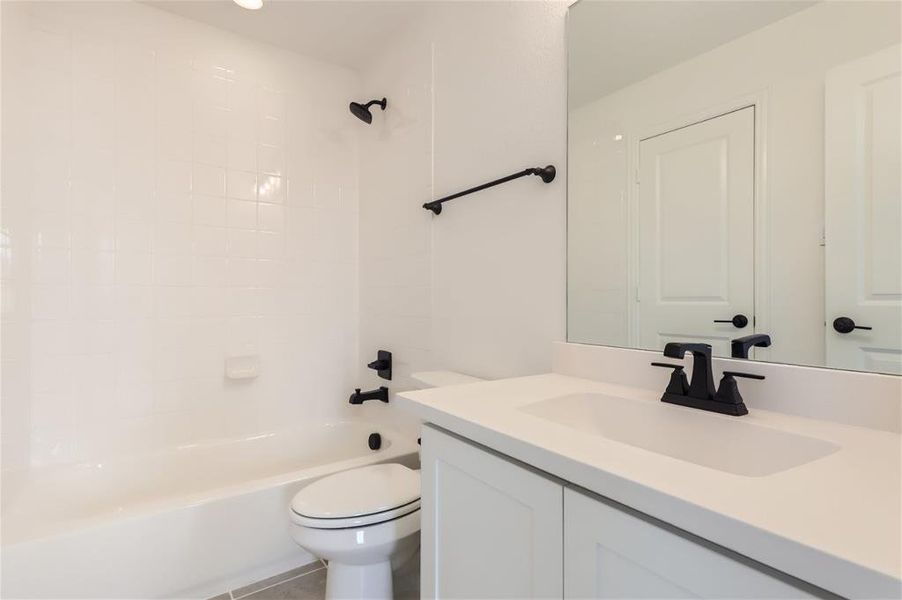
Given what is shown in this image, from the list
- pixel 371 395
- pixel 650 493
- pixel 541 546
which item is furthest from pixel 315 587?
pixel 650 493

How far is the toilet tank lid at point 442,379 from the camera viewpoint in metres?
1.63

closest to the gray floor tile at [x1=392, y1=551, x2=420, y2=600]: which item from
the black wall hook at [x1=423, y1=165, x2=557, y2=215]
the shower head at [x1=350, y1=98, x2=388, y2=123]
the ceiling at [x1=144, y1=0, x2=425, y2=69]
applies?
the black wall hook at [x1=423, y1=165, x2=557, y2=215]

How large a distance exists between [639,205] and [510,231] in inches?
18.3

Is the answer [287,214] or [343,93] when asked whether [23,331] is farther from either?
[343,93]

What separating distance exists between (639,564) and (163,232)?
7.35 ft

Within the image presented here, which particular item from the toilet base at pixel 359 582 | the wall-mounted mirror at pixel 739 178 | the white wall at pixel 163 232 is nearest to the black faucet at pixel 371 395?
the white wall at pixel 163 232

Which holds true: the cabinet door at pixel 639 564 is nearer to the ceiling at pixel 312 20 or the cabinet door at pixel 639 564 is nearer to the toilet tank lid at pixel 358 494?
the toilet tank lid at pixel 358 494

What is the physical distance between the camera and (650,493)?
0.53 metres

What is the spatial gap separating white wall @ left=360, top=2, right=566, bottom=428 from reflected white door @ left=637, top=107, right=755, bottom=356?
28 cm

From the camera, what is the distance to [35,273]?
5.84ft

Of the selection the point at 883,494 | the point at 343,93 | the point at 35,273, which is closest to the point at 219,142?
the point at 343,93

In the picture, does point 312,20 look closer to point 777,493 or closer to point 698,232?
point 698,232

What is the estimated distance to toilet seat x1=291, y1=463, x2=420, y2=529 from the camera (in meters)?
1.29

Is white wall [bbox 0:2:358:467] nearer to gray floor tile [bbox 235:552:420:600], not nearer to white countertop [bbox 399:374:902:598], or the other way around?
gray floor tile [bbox 235:552:420:600]
